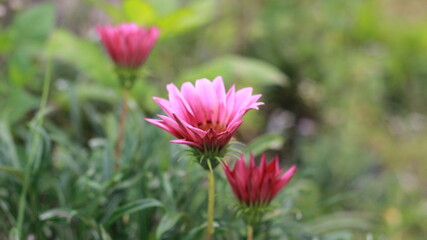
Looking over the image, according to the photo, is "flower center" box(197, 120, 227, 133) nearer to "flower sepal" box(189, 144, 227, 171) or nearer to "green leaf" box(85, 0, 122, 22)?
"flower sepal" box(189, 144, 227, 171)

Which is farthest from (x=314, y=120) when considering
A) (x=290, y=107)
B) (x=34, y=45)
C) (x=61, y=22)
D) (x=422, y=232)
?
(x=34, y=45)

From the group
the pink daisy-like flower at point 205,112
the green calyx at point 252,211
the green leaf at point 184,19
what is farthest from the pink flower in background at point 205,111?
the green leaf at point 184,19

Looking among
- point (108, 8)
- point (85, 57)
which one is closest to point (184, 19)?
point (108, 8)

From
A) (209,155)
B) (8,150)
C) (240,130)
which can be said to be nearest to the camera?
(209,155)

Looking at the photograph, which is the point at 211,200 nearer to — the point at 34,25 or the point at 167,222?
the point at 167,222

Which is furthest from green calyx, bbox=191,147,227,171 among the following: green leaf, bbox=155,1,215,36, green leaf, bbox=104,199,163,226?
green leaf, bbox=155,1,215,36

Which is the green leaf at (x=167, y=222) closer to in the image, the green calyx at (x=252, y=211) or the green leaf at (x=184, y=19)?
the green calyx at (x=252, y=211)

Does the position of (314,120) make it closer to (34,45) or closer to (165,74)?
(165,74)
